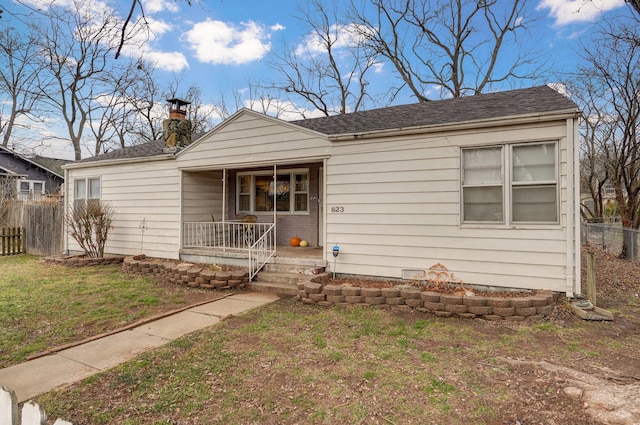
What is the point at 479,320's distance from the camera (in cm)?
494

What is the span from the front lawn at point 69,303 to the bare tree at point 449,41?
17.3m

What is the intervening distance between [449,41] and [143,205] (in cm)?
1814

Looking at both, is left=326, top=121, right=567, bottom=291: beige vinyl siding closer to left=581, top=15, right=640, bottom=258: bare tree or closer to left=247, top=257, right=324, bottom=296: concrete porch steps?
left=247, top=257, right=324, bottom=296: concrete porch steps

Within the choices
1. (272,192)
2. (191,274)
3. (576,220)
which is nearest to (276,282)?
(191,274)

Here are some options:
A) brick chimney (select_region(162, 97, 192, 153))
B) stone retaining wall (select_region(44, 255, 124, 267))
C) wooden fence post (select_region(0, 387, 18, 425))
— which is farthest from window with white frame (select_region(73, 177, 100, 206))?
wooden fence post (select_region(0, 387, 18, 425))

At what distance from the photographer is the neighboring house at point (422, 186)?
5332mm

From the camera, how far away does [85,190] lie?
430 inches

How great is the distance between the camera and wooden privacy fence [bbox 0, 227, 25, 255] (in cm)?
1190

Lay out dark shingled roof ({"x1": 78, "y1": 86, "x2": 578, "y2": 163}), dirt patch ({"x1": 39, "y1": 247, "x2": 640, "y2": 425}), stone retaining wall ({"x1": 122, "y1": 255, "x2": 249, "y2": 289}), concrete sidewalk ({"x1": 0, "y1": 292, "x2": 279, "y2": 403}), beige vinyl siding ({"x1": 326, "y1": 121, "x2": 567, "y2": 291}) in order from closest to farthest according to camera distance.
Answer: dirt patch ({"x1": 39, "y1": 247, "x2": 640, "y2": 425}), concrete sidewalk ({"x1": 0, "y1": 292, "x2": 279, "y2": 403}), beige vinyl siding ({"x1": 326, "y1": 121, "x2": 567, "y2": 291}), dark shingled roof ({"x1": 78, "y1": 86, "x2": 578, "y2": 163}), stone retaining wall ({"x1": 122, "y1": 255, "x2": 249, "y2": 289})

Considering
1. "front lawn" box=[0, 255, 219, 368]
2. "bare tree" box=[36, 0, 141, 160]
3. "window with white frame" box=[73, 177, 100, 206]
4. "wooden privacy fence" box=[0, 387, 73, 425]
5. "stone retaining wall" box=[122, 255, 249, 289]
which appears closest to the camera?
"wooden privacy fence" box=[0, 387, 73, 425]

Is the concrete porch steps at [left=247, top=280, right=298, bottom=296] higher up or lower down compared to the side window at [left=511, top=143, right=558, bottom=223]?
lower down

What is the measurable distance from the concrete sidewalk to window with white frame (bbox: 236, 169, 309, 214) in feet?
14.1

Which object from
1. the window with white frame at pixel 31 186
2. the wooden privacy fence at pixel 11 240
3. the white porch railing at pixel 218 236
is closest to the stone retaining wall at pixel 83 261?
the white porch railing at pixel 218 236

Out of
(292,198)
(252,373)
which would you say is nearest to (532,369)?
(252,373)
